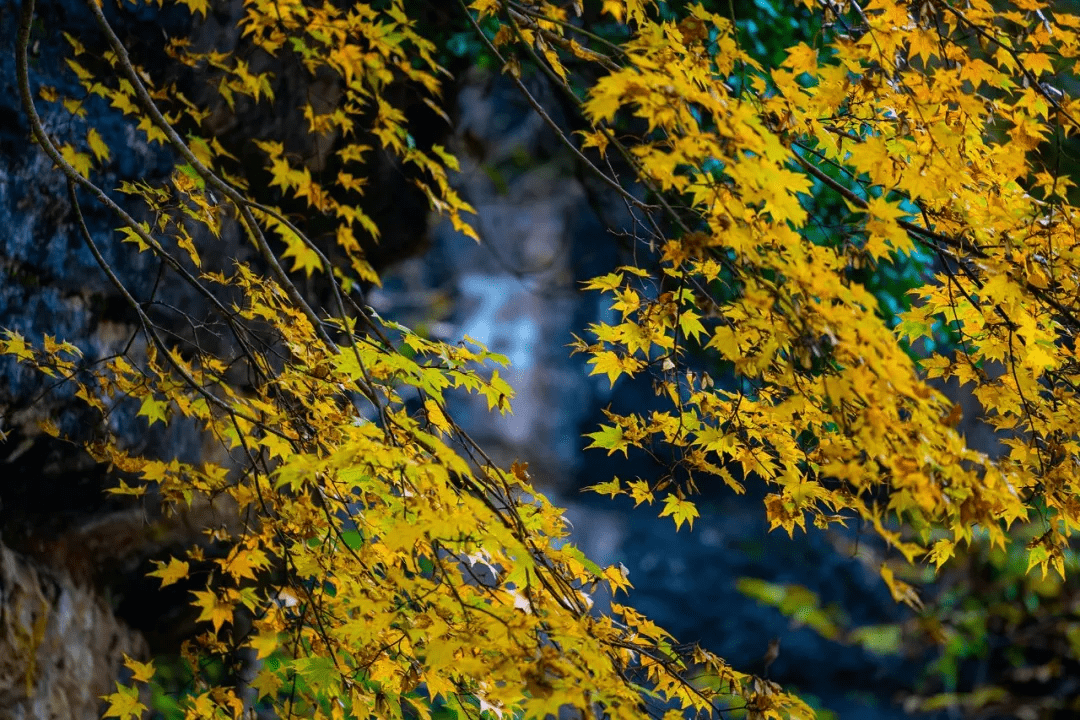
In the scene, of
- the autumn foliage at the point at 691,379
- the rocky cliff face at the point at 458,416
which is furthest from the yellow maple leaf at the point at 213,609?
the rocky cliff face at the point at 458,416

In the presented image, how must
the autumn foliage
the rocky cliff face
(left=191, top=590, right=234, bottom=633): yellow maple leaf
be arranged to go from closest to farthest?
1. the autumn foliage
2. (left=191, top=590, right=234, bottom=633): yellow maple leaf
3. the rocky cliff face

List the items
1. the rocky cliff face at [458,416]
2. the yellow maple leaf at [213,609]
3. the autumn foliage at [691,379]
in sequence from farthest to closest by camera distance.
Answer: the rocky cliff face at [458,416] → the yellow maple leaf at [213,609] → the autumn foliage at [691,379]

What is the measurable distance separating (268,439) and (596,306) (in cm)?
771

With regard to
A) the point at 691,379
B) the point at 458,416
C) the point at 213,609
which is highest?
the point at 691,379

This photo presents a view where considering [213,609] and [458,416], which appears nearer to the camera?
[213,609]

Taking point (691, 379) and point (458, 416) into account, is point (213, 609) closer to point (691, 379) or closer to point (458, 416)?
point (691, 379)

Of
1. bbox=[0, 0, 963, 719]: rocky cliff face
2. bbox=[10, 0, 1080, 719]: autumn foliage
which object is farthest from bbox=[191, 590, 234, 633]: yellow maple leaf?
bbox=[0, 0, 963, 719]: rocky cliff face

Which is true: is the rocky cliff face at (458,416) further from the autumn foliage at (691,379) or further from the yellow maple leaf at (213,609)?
the autumn foliage at (691,379)

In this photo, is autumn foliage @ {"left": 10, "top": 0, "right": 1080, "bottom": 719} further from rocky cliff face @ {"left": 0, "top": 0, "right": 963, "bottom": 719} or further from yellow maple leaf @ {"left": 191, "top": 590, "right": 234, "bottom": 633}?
rocky cliff face @ {"left": 0, "top": 0, "right": 963, "bottom": 719}

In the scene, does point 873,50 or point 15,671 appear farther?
point 15,671

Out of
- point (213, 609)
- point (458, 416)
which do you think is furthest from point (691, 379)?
point (458, 416)

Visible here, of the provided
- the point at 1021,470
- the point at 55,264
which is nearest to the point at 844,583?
the point at 1021,470

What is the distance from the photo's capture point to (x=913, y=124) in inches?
77.4

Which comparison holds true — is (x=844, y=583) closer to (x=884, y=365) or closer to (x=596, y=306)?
(x=596, y=306)
